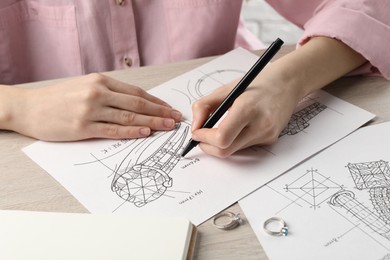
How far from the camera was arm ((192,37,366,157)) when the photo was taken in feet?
2.00

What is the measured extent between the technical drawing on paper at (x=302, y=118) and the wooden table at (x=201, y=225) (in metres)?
0.05

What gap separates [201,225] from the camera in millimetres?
540

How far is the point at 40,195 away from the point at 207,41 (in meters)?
0.45

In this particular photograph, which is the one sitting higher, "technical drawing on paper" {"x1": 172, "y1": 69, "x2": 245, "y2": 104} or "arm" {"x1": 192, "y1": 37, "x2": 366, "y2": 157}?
"arm" {"x1": 192, "y1": 37, "x2": 366, "y2": 157}

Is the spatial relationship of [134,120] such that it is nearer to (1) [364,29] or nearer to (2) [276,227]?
(2) [276,227]

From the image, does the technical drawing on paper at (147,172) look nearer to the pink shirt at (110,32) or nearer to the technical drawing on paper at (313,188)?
the technical drawing on paper at (313,188)

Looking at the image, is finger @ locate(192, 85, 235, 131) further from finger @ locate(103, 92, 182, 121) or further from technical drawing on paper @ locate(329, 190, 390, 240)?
technical drawing on paper @ locate(329, 190, 390, 240)

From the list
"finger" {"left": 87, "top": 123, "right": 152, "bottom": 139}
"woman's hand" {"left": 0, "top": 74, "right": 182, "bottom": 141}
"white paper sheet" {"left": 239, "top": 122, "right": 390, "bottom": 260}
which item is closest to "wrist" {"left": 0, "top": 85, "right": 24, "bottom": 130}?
"woman's hand" {"left": 0, "top": 74, "right": 182, "bottom": 141}

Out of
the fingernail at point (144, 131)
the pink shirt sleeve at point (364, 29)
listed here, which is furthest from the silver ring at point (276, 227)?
the pink shirt sleeve at point (364, 29)

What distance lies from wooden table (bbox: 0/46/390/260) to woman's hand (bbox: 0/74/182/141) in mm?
27

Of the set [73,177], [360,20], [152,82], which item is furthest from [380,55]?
[73,177]

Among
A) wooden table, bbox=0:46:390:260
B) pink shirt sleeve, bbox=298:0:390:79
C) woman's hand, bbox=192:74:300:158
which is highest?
pink shirt sleeve, bbox=298:0:390:79

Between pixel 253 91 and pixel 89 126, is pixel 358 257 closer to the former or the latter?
pixel 253 91

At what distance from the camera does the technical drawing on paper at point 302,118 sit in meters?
0.67
